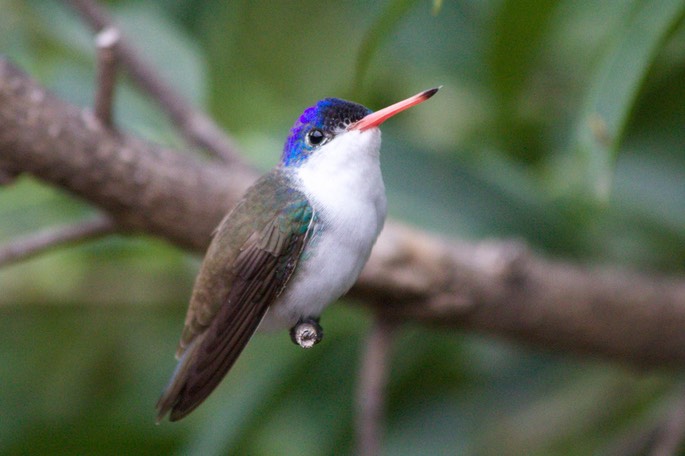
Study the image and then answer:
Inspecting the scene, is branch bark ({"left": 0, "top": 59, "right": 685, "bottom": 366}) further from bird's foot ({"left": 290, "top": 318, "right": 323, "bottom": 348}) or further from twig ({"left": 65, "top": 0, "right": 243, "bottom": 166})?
bird's foot ({"left": 290, "top": 318, "right": 323, "bottom": 348})

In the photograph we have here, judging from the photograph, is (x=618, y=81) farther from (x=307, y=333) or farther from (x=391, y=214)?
(x=391, y=214)

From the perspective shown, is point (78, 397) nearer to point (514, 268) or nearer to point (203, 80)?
point (203, 80)

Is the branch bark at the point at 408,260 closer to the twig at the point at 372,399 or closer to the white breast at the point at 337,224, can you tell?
the twig at the point at 372,399

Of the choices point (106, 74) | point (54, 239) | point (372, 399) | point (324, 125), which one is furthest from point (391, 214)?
point (324, 125)

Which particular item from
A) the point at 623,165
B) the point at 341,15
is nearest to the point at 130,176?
the point at 341,15

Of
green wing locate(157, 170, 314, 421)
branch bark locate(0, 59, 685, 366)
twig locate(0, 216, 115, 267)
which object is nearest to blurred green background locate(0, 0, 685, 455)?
branch bark locate(0, 59, 685, 366)

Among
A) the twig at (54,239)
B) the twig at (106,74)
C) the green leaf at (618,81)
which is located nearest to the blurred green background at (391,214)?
the twig at (54,239)
